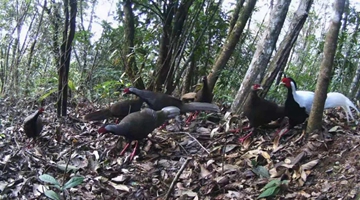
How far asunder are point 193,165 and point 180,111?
1.23 m

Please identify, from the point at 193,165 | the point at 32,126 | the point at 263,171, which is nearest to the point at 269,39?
the point at 193,165

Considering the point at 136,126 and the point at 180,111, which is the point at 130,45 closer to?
the point at 180,111

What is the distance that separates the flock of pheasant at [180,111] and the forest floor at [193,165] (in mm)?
224

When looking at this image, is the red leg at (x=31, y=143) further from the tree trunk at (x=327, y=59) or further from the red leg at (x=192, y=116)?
the tree trunk at (x=327, y=59)

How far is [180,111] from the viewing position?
222 inches

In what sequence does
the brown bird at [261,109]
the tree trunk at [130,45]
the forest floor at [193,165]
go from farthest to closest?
1. the tree trunk at [130,45]
2. the brown bird at [261,109]
3. the forest floor at [193,165]

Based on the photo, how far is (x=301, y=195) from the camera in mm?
3516

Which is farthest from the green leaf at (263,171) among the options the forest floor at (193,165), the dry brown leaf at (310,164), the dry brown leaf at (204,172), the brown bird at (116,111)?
the brown bird at (116,111)

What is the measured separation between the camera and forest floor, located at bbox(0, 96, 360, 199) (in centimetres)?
373

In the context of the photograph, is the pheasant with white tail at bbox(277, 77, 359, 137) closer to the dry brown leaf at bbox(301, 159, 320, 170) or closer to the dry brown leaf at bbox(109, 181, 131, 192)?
the dry brown leaf at bbox(301, 159, 320, 170)

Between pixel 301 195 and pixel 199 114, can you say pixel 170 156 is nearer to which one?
pixel 199 114

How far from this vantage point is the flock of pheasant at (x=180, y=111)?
455 cm

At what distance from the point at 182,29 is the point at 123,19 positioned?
69.9 inches

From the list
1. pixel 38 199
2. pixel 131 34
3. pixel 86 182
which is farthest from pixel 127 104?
pixel 131 34
